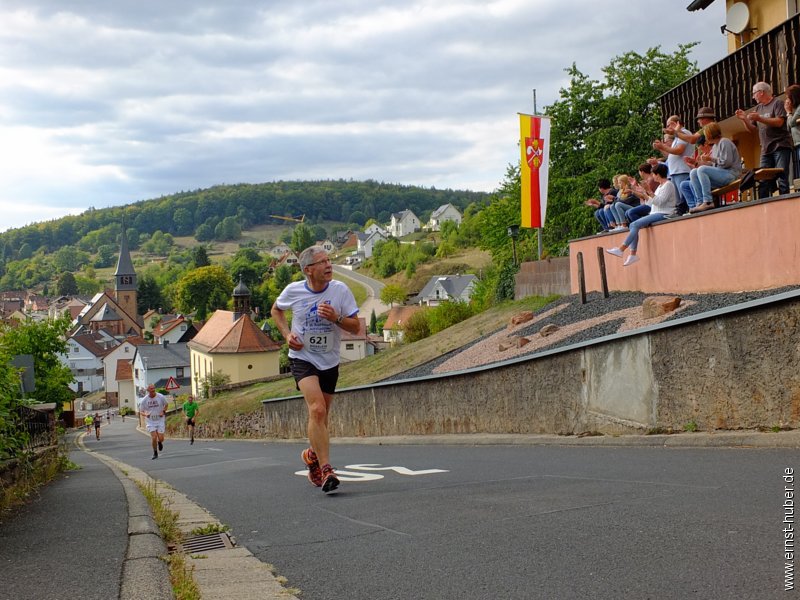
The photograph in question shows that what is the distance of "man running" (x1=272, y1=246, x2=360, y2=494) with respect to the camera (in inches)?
318

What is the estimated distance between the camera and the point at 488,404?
46.5ft

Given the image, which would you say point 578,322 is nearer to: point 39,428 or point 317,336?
point 39,428

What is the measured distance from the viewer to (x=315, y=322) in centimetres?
815

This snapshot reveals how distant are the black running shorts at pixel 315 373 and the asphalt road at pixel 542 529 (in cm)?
98

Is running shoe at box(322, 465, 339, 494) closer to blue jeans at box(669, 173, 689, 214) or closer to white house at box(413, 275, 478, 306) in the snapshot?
blue jeans at box(669, 173, 689, 214)

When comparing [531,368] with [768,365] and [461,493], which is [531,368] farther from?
[461,493]

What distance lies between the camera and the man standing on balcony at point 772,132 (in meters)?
12.2

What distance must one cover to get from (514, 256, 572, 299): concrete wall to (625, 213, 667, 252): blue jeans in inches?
340

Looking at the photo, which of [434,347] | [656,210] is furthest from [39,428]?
[434,347]

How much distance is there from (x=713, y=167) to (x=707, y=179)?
0.21 metres

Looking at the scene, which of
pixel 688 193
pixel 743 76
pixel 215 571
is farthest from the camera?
pixel 743 76

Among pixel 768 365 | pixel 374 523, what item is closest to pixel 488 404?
pixel 768 365

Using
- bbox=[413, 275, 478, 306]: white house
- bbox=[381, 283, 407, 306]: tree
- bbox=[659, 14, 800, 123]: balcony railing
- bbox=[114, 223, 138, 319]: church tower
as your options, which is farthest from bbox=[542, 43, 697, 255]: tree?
bbox=[114, 223, 138, 319]: church tower

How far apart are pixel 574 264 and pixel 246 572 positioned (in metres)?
18.0
